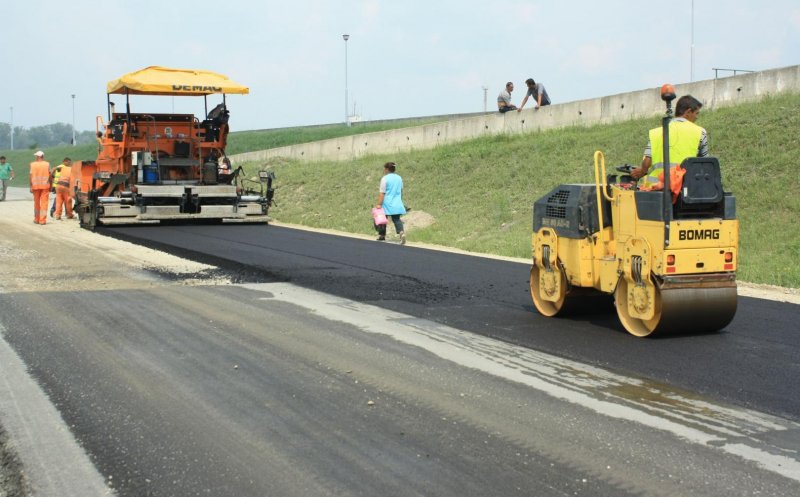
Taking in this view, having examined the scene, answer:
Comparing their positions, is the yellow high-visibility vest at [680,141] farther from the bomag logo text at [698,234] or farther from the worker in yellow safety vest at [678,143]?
the bomag logo text at [698,234]

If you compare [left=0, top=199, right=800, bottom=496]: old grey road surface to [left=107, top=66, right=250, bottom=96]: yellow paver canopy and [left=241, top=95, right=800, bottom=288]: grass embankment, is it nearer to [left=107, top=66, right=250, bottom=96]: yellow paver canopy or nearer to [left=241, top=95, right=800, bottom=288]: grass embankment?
[left=241, top=95, right=800, bottom=288]: grass embankment

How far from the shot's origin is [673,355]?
6473 mm

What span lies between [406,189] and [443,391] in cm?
1875

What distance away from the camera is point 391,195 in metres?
16.6

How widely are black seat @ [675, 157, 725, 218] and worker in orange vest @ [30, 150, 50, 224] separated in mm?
17016

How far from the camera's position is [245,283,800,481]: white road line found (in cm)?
445

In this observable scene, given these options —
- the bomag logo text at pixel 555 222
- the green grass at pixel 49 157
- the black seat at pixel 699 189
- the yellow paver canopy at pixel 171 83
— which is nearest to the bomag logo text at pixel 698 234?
the black seat at pixel 699 189

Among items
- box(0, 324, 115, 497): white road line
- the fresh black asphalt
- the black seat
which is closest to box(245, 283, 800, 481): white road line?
the fresh black asphalt

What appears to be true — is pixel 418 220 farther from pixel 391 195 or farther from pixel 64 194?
pixel 64 194

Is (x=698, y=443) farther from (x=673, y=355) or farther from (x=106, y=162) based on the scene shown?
(x=106, y=162)

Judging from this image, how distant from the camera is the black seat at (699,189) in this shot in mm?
6766

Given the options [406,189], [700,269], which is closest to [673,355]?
[700,269]

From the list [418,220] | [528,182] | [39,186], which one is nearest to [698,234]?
[418,220]

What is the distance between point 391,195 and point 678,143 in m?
10.0
